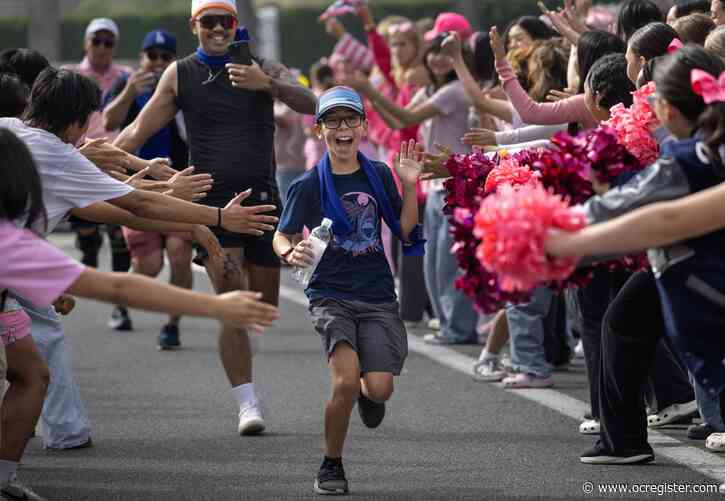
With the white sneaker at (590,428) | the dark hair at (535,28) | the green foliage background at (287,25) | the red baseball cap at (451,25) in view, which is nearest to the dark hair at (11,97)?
the white sneaker at (590,428)

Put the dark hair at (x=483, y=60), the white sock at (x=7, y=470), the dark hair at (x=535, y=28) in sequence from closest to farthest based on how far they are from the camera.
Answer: the white sock at (x=7, y=470)
the dark hair at (x=535, y=28)
the dark hair at (x=483, y=60)

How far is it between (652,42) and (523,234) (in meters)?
2.91

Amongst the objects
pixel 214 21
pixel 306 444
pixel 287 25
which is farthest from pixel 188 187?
pixel 287 25

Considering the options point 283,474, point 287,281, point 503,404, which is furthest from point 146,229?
point 287,281

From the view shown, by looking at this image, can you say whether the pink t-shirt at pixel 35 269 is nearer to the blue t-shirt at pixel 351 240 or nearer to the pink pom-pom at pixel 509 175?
the pink pom-pom at pixel 509 175

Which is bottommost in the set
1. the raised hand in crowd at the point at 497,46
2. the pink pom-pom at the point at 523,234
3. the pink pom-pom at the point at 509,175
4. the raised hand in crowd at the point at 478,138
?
the pink pom-pom at the point at 523,234

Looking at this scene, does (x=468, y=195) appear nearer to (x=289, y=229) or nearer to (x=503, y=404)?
(x=289, y=229)

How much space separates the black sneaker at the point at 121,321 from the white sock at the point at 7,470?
632 centimetres

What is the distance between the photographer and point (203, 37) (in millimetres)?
9000

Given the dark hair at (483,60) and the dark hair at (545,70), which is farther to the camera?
the dark hair at (483,60)

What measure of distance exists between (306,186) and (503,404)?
2.44 m

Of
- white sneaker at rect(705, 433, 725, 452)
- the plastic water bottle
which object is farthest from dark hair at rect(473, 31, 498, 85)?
the plastic water bottle

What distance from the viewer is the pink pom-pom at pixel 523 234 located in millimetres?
5246

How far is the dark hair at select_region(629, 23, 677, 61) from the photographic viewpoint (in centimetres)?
781
